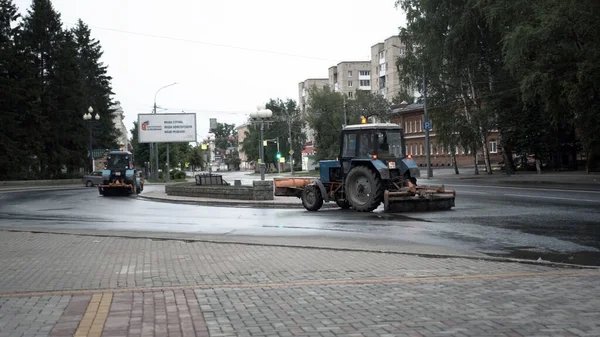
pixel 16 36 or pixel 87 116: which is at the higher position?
pixel 16 36

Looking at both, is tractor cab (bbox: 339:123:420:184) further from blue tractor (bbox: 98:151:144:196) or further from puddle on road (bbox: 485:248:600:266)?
blue tractor (bbox: 98:151:144:196)

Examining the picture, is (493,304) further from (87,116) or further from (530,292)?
(87,116)

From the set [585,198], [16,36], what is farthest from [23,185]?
[585,198]

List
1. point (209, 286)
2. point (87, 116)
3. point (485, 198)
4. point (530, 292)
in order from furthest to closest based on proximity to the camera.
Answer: point (87, 116), point (485, 198), point (209, 286), point (530, 292)

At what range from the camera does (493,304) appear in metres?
6.15

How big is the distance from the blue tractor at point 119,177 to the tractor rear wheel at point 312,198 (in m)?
18.3

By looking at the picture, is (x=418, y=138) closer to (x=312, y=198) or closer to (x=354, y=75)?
(x=354, y=75)

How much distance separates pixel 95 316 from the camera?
573 cm

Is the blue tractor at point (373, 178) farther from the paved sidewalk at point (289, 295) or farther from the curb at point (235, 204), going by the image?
the paved sidewalk at point (289, 295)

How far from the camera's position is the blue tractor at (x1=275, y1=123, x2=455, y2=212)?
1802 cm

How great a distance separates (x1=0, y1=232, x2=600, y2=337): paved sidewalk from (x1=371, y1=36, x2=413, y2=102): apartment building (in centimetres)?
9703

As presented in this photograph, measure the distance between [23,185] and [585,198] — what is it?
46087 millimetres

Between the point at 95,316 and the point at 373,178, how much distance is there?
43.2 feet

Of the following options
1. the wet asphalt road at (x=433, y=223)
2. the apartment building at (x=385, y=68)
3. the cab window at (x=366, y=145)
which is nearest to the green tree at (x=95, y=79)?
the apartment building at (x=385, y=68)
